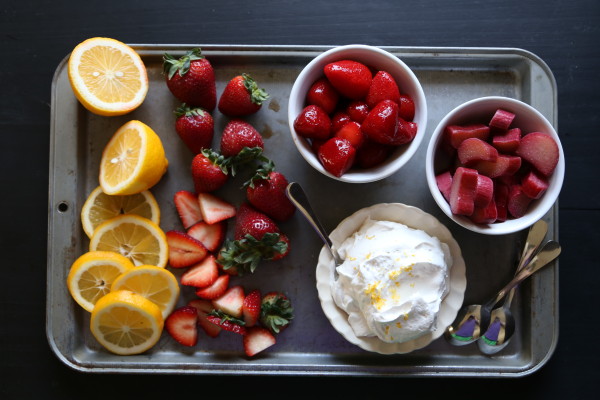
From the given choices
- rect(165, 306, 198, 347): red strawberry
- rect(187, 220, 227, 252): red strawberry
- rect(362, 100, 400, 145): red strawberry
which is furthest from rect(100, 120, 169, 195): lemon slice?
rect(362, 100, 400, 145): red strawberry

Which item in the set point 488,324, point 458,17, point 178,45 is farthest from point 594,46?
point 178,45

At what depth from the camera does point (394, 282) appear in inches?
55.9

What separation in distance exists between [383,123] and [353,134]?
0.09m

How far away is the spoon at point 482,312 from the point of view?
4.97ft

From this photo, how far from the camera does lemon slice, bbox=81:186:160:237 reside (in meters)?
1.57

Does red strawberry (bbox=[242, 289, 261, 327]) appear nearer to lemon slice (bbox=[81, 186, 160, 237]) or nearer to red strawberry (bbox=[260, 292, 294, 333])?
red strawberry (bbox=[260, 292, 294, 333])

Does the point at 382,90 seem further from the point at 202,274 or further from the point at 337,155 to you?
the point at 202,274

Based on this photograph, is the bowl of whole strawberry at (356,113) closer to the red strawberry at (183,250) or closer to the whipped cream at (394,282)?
the whipped cream at (394,282)

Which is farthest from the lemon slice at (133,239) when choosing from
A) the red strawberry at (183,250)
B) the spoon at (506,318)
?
the spoon at (506,318)

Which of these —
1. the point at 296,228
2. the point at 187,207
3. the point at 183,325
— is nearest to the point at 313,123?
the point at 296,228

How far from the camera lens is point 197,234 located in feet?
5.16

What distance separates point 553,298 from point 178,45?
132 centimetres

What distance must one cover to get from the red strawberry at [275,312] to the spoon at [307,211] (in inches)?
7.5

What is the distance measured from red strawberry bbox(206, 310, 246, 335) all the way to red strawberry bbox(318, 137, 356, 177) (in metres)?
0.51
